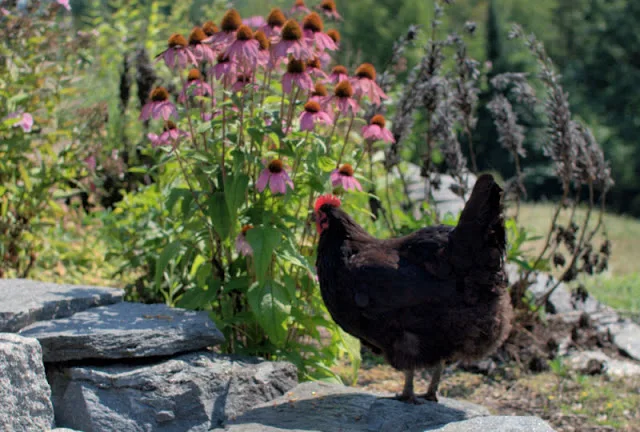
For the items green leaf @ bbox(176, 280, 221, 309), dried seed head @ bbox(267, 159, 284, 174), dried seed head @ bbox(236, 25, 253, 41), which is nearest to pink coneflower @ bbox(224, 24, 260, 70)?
dried seed head @ bbox(236, 25, 253, 41)

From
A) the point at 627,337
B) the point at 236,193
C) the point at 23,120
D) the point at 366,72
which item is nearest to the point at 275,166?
the point at 236,193

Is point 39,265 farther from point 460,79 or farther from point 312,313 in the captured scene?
point 460,79

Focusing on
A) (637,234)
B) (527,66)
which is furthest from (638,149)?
(637,234)

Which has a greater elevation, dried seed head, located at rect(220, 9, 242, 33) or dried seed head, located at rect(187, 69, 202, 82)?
dried seed head, located at rect(220, 9, 242, 33)

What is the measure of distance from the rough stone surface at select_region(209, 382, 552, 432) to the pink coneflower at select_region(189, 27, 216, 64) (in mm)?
1792

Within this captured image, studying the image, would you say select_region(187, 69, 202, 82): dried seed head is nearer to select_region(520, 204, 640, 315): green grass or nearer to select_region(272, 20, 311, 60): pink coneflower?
select_region(272, 20, 311, 60): pink coneflower

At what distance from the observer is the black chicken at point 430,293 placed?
3455 mm

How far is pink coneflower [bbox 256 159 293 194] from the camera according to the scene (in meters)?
3.64

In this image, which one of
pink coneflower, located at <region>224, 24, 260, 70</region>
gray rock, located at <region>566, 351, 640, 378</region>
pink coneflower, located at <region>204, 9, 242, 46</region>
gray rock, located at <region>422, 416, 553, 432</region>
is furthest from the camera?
gray rock, located at <region>566, 351, 640, 378</region>

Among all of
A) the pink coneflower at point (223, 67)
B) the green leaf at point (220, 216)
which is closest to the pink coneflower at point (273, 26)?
the pink coneflower at point (223, 67)

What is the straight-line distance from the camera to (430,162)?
541 centimetres

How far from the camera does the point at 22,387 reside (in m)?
3.24

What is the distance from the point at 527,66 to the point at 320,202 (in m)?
17.4

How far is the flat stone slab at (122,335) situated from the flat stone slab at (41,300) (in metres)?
0.06
